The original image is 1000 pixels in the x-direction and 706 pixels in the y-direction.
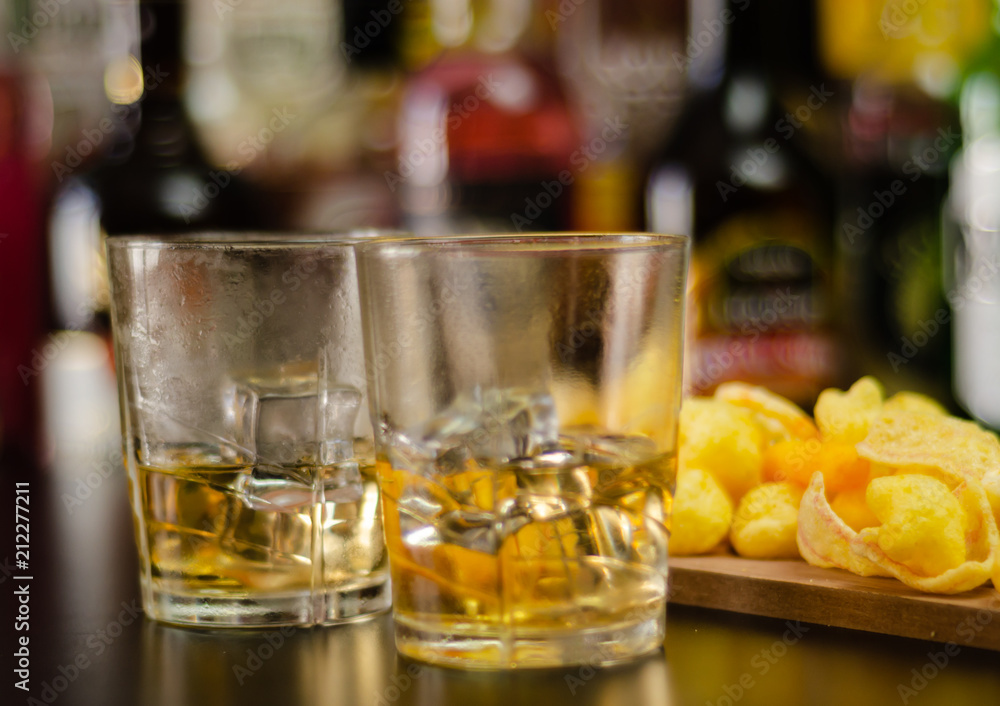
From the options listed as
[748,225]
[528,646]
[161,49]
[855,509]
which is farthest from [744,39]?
[528,646]

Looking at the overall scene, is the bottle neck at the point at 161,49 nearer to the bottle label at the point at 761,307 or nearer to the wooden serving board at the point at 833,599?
the bottle label at the point at 761,307

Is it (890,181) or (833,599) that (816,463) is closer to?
(833,599)

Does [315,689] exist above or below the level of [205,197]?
below

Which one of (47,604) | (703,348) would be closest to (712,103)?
(703,348)

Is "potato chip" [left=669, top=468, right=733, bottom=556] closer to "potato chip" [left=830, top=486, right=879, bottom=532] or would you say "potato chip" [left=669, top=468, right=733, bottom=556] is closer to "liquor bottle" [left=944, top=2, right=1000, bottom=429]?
"potato chip" [left=830, top=486, right=879, bottom=532]

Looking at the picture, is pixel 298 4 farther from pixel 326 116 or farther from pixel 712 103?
pixel 712 103

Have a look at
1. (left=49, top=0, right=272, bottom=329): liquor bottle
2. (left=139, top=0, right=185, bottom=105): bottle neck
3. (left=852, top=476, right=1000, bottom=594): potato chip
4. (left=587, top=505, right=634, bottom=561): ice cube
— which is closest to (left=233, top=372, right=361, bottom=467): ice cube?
(left=587, top=505, right=634, bottom=561): ice cube
